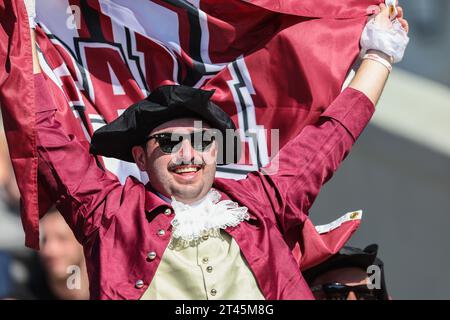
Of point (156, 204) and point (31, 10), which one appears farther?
point (31, 10)

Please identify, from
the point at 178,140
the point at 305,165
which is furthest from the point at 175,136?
the point at 305,165

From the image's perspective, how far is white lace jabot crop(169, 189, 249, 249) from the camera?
370 cm

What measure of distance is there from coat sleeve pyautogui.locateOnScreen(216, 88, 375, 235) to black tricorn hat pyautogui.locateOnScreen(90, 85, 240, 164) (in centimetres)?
20

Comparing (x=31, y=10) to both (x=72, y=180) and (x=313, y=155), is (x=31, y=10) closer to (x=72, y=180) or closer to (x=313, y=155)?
(x=72, y=180)

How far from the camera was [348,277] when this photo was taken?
4336mm

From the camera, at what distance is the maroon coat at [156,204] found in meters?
3.68

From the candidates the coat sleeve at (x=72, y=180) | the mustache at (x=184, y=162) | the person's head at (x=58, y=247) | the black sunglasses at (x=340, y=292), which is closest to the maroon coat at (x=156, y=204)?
the coat sleeve at (x=72, y=180)

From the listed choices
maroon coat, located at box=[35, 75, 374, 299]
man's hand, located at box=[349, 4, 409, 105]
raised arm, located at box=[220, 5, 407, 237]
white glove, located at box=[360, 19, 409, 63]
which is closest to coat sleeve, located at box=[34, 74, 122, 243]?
maroon coat, located at box=[35, 75, 374, 299]

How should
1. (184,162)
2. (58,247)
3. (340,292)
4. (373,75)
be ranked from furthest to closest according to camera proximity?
1. (58,247)
2. (340,292)
3. (373,75)
4. (184,162)

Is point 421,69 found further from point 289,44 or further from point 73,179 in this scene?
point 73,179

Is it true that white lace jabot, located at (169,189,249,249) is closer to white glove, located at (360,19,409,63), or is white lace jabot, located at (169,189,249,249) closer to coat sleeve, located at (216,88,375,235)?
coat sleeve, located at (216,88,375,235)

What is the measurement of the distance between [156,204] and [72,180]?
10.1 inches

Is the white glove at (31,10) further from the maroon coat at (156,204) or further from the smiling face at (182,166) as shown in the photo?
the smiling face at (182,166)
